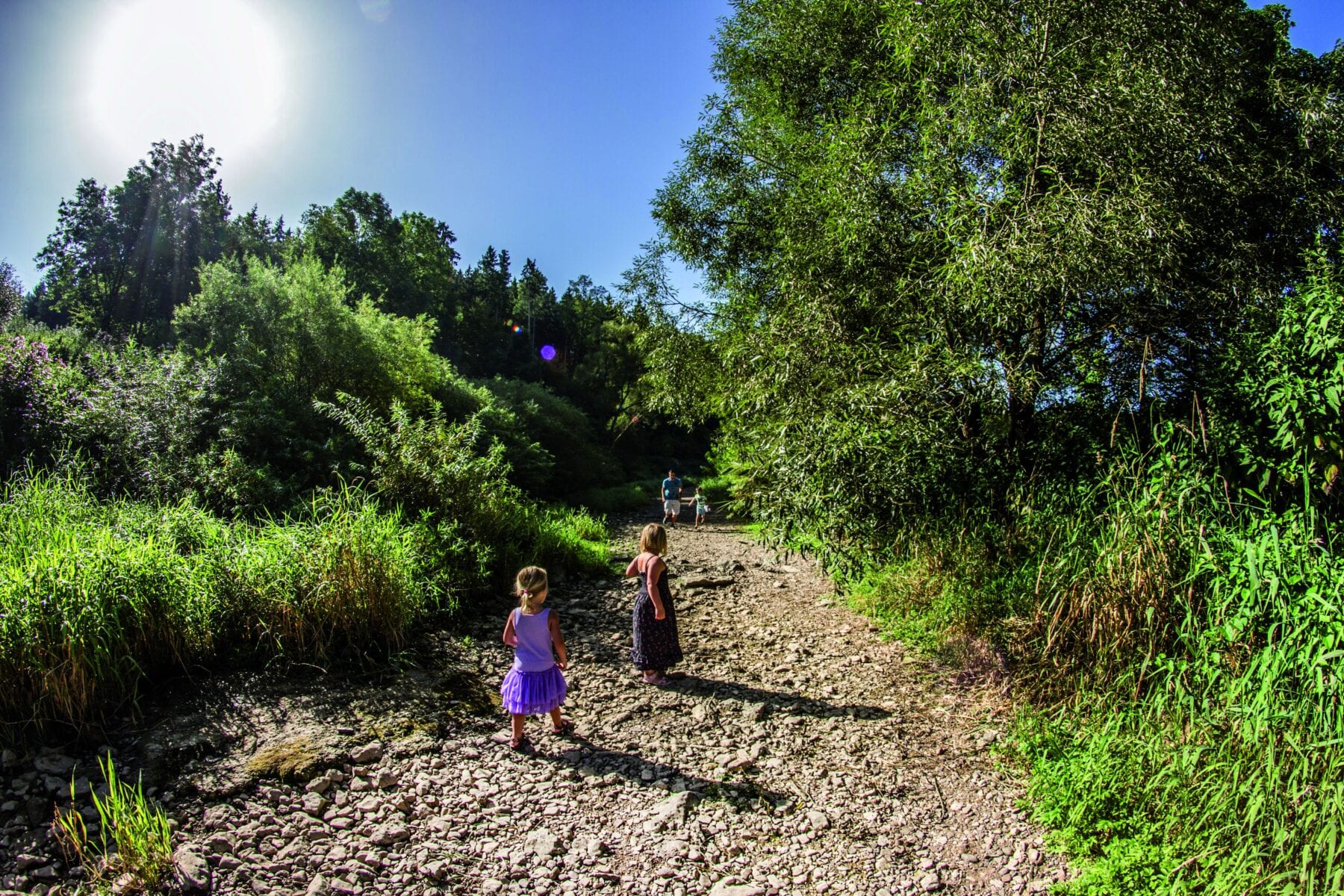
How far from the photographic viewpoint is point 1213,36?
5.66m

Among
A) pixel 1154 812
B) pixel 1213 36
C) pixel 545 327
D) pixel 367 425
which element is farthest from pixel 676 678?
pixel 545 327

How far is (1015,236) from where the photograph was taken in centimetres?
461

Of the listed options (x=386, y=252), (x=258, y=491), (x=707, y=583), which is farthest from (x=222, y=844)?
(x=386, y=252)

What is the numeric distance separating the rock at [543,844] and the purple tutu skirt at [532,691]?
92cm

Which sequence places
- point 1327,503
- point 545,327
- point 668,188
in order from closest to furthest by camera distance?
point 1327,503
point 668,188
point 545,327

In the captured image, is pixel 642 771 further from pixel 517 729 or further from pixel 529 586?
pixel 529 586

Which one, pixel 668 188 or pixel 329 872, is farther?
pixel 668 188

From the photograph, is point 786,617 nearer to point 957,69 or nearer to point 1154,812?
point 1154,812

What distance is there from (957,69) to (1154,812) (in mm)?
5917

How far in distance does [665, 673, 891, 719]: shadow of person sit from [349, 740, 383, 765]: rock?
7.50ft

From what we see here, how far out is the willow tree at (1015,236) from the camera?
4.75 metres

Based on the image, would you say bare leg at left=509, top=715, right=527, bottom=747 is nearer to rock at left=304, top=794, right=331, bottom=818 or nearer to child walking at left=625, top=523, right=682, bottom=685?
rock at left=304, top=794, right=331, bottom=818

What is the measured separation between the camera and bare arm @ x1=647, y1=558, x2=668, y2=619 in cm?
523

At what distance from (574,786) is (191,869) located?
1899 mm
